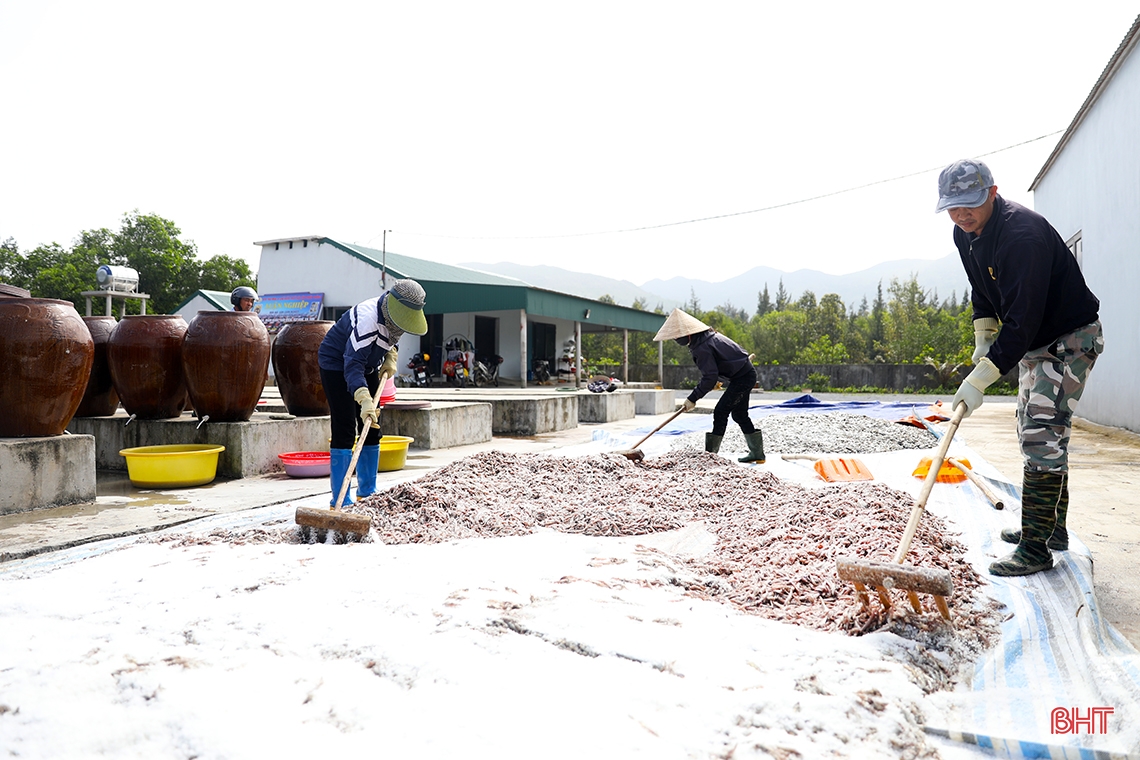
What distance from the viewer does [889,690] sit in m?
1.49

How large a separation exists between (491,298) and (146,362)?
9591 millimetres

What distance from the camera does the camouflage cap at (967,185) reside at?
230cm

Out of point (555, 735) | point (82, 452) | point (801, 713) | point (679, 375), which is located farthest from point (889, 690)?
point (679, 375)

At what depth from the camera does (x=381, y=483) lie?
4.39 m

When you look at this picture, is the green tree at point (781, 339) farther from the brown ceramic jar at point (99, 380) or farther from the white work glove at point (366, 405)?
the white work glove at point (366, 405)

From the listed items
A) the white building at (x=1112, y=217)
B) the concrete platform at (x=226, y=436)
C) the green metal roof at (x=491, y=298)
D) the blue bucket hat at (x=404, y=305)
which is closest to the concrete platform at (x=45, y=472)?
the concrete platform at (x=226, y=436)

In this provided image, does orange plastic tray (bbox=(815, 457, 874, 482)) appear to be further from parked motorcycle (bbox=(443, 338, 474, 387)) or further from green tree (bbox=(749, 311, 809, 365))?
green tree (bbox=(749, 311, 809, 365))

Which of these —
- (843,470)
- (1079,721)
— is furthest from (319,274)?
(1079,721)

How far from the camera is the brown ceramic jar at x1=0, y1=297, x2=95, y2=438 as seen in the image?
3.58 meters

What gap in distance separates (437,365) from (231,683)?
15.3 metres

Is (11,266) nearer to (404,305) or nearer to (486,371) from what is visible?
(486,371)

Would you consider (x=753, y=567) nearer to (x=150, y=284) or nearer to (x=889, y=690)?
(x=889, y=690)

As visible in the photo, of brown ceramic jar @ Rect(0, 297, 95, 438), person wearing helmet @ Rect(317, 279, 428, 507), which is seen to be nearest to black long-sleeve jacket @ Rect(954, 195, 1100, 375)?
person wearing helmet @ Rect(317, 279, 428, 507)

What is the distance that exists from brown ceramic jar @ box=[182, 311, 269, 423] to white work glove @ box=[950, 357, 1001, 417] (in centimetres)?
439
